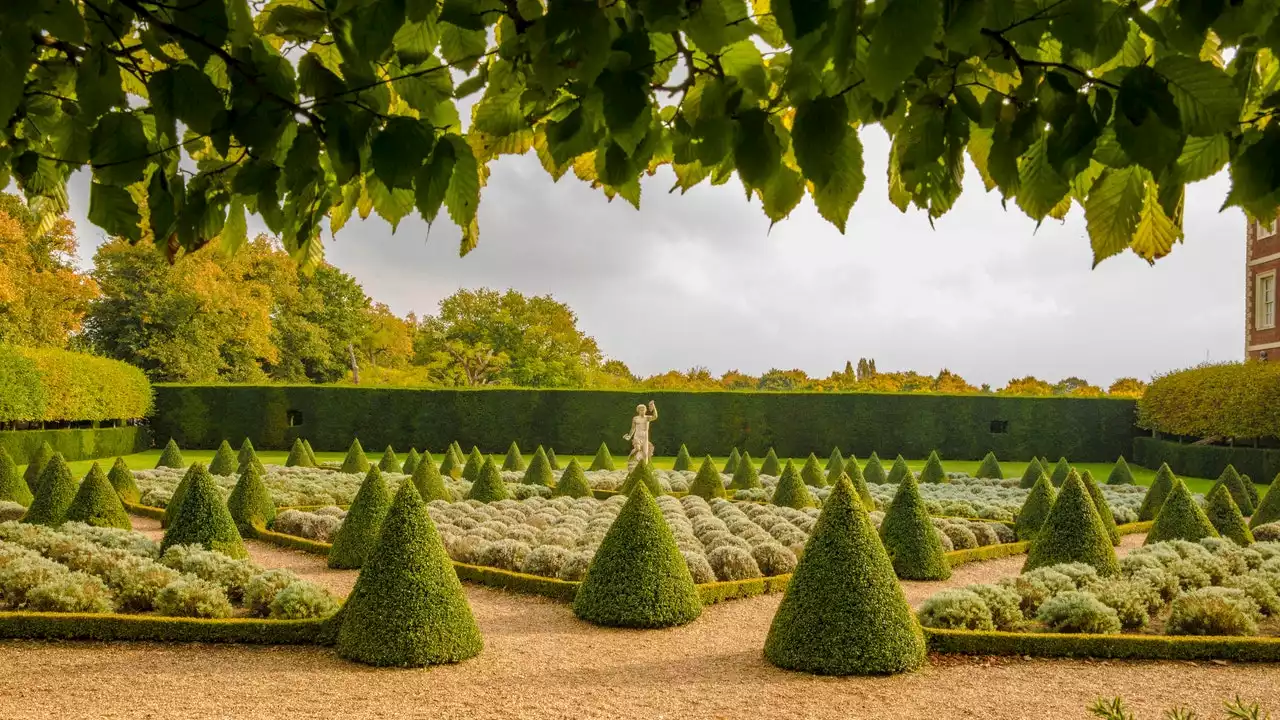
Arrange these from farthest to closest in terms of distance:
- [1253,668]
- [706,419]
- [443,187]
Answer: [706,419] → [1253,668] → [443,187]

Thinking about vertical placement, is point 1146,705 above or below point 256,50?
below

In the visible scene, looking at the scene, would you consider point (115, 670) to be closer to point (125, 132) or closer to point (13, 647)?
point (13, 647)

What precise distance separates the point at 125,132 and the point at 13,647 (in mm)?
6619

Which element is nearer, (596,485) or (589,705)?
(589,705)

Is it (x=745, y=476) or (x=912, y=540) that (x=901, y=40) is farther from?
(x=745, y=476)

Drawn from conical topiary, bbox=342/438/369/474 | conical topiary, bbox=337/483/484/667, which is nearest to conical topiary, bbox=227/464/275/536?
conical topiary, bbox=337/483/484/667

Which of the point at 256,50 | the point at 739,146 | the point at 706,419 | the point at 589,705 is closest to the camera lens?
the point at 739,146

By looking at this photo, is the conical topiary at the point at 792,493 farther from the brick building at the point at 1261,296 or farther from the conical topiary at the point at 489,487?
the brick building at the point at 1261,296

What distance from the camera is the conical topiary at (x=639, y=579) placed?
28.2 feet

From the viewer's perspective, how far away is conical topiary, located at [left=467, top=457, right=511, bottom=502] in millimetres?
15875

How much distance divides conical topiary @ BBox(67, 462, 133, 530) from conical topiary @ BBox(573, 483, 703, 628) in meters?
6.60

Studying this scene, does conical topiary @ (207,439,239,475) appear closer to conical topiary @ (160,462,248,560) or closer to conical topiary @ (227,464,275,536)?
conical topiary @ (227,464,275,536)

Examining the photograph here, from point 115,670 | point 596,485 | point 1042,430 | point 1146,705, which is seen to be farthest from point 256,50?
point 1042,430

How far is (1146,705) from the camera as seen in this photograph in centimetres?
667
